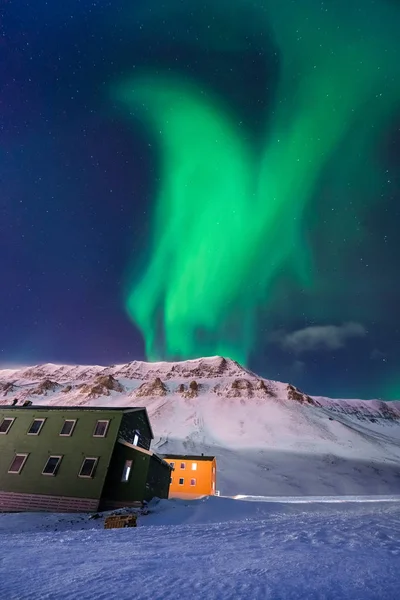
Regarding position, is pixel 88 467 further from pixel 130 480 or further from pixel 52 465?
pixel 130 480

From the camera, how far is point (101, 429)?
2488cm

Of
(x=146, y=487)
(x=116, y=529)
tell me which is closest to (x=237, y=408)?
(x=146, y=487)

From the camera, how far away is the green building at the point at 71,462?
870 inches

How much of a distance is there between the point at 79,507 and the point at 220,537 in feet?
48.5

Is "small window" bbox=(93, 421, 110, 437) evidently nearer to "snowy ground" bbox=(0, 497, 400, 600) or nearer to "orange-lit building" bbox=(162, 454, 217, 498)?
"snowy ground" bbox=(0, 497, 400, 600)

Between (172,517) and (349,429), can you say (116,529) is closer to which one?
(172,517)

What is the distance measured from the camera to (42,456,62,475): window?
23125 mm

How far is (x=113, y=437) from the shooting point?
79.4 feet

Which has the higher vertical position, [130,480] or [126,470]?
[126,470]

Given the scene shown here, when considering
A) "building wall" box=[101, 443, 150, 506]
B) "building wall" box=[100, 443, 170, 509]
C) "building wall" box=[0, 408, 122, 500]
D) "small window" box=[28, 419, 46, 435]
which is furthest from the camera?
"small window" box=[28, 419, 46, 435]

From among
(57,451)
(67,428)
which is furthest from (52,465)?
(67,428)

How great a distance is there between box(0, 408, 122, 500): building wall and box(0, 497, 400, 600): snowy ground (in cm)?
1092

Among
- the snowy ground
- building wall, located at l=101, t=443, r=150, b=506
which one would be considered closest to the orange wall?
building wall, located at l=101, t=443, r=150, b=506

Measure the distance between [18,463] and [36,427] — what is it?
2791 millimetres
